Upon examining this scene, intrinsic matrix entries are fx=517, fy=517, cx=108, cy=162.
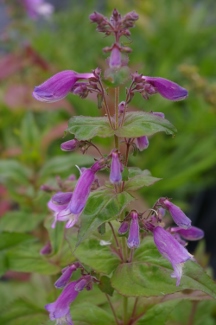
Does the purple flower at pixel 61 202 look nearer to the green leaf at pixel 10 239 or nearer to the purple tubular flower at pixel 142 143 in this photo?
the purple tubular flower at pixel 142 143

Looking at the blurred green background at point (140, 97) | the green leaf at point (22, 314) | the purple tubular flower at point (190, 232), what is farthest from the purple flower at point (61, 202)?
the blurred green background at point (140, 97)

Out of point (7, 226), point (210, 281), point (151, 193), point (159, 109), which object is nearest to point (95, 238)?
point (210, 281)

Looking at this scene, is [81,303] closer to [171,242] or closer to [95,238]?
[95,238]

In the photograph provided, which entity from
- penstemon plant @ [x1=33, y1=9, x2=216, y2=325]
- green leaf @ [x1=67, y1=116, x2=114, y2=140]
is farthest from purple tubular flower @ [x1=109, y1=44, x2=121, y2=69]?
green leaf @ [x1=67, y1=116, x2=114, y2=140]

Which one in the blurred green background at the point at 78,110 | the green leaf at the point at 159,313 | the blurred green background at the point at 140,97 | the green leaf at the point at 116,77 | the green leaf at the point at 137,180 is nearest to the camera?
the green leaf at the point at 116,77

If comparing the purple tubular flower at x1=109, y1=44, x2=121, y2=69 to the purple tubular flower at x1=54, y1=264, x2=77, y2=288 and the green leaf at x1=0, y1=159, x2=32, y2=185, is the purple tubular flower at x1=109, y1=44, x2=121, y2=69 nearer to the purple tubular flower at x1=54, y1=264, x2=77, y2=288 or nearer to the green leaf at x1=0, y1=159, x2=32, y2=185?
the purple tubular flower at x1=54, y1=264, x2=77, y2=288

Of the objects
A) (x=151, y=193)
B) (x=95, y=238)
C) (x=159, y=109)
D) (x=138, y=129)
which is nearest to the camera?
(x=138, y=129)

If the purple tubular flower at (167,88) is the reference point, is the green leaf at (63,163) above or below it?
below
